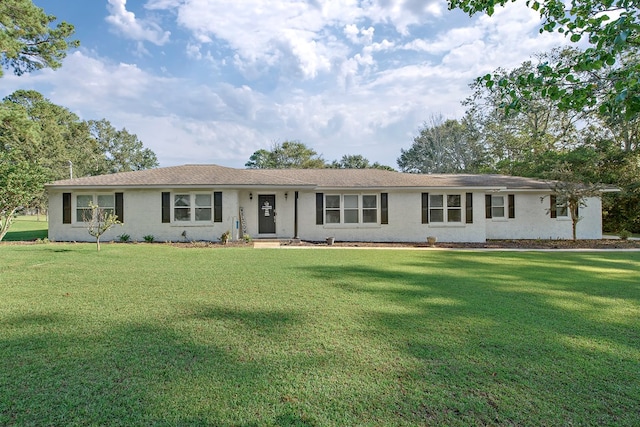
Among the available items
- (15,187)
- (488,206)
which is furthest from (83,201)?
(488,206)

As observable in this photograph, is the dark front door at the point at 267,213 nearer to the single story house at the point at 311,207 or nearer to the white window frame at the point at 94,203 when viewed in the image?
the single story house at the point at 311,207

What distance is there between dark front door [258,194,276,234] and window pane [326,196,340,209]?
8.34 feet

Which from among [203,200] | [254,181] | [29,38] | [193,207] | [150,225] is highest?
[29,38]

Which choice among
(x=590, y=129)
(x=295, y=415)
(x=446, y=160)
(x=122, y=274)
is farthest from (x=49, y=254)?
(x=446, y=160)

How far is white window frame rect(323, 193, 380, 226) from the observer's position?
15.5 meters

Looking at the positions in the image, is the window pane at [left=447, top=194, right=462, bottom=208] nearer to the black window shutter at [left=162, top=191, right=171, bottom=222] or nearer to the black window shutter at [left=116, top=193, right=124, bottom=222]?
the black window shutter at [left=162, top=191, right=171, bottom=222]

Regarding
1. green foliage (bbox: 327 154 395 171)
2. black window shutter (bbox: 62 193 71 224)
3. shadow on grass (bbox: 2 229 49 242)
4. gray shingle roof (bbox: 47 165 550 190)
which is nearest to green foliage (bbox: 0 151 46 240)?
gray shingle roof (bbox: 47 165 550 190)

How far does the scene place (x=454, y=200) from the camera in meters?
15.5

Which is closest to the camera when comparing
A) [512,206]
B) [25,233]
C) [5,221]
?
[5,221]

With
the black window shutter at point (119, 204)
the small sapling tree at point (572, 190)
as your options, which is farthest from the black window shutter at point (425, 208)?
the black window shutter at point (119, 204)

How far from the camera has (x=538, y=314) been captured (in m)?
4.74

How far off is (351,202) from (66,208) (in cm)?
1261

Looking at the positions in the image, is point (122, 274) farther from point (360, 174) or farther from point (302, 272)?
point (360, 174)

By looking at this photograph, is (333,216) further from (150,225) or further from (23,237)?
(23,237)
